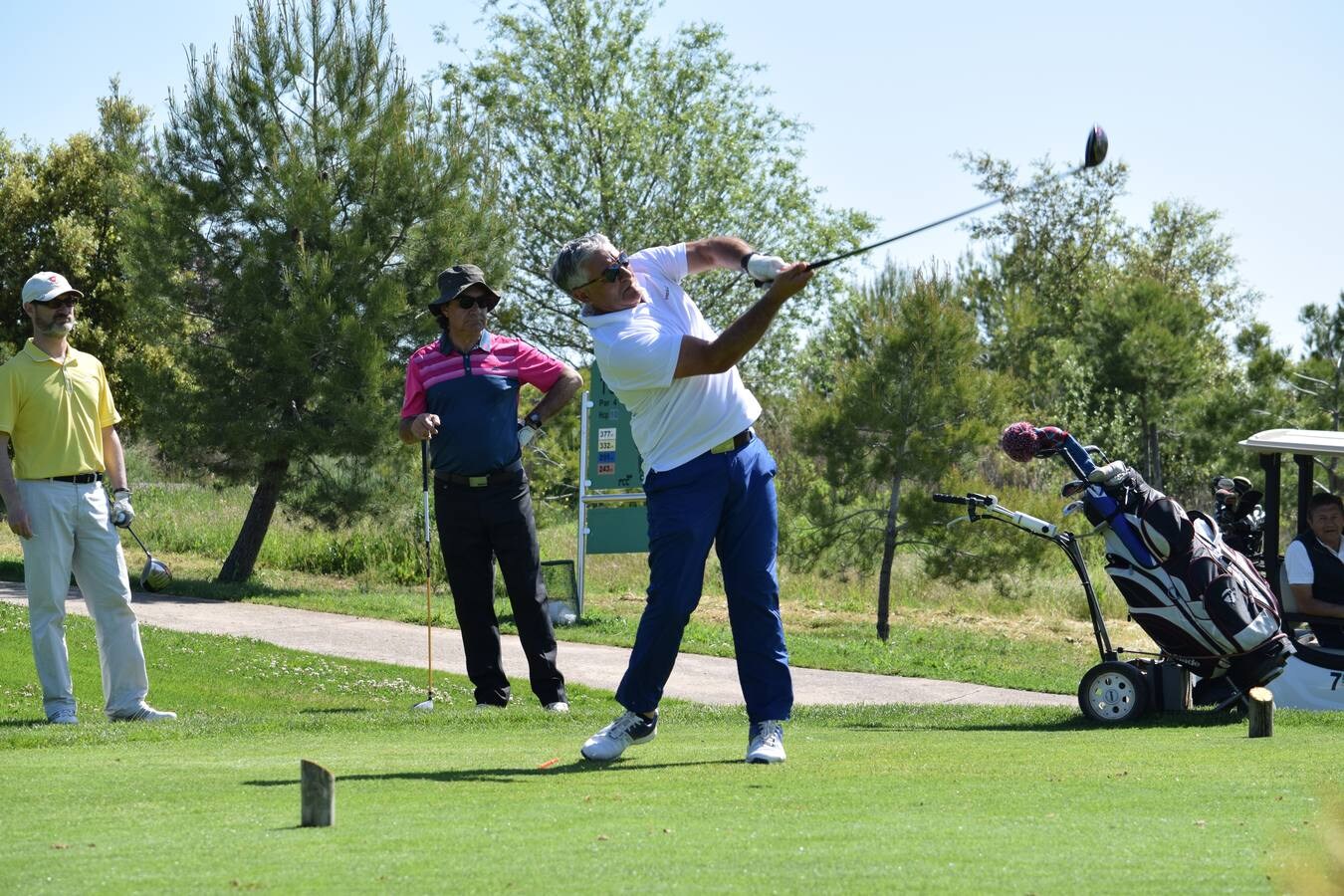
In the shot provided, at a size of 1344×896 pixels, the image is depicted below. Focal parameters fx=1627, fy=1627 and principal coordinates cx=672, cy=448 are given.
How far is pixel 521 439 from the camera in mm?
8867

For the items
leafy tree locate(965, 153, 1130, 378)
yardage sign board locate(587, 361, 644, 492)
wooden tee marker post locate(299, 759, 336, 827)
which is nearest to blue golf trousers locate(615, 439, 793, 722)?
wooden tee marker post locate(299, 759, 336, 827)

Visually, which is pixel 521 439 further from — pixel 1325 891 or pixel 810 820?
pixel 1325 891

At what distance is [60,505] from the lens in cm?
824

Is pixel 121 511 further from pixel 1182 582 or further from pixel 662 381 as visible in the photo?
pixel 1182 582

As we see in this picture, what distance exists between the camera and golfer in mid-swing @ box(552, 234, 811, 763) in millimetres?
5961

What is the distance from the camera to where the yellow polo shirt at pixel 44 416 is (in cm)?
818

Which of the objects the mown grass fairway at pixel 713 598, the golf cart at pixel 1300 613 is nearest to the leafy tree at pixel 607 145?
the mown grass fairway at pixel 713 598

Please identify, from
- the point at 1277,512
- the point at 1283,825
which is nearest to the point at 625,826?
the point at 1283,825

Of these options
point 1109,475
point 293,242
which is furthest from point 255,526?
point 1109,475

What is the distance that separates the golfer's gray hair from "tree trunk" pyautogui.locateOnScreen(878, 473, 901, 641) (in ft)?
38.5

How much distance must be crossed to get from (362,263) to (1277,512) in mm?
10559

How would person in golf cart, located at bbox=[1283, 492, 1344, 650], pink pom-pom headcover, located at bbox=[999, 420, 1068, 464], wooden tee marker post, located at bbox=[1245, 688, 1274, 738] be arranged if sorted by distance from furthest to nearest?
person in golf cart, located at bbox=[1283, 492, 1344, 650] → pink pom-pom headcover, located at bbox=[999, 420, 1068, 464] → wooden tee marker post, located at bbox=[1245, 688, 1274, 738]

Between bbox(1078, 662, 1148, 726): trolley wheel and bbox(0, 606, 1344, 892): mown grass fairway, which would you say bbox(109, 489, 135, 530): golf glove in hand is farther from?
bbox(1078, 662, 1148, 726): trolley wheel

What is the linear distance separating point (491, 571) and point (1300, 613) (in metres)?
5.09
